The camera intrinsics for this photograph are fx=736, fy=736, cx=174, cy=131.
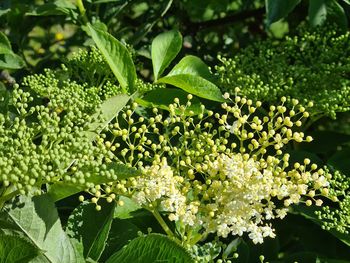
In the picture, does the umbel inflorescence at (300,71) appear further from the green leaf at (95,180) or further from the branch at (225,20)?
the branch at (225,20)

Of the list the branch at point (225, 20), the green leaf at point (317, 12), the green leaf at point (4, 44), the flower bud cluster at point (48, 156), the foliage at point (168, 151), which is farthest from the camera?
the branch at point (225, 20)

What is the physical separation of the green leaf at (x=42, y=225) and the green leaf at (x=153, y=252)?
5.2 inches

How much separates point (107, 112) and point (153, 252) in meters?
0.43

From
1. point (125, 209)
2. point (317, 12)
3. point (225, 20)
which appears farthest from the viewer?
point (225, 20)

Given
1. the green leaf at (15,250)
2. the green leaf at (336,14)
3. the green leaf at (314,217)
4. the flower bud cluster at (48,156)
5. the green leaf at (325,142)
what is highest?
the flower bud cluster at (48,156)

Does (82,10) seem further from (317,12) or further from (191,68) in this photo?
(317,12)

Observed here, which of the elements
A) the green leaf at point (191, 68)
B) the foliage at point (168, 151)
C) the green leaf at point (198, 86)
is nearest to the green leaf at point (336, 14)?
the foliage at point (168, 151)

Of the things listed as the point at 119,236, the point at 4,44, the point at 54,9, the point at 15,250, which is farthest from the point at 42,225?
the point at 54,9

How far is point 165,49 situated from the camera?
2271 mm

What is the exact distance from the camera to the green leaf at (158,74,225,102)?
2076 mm

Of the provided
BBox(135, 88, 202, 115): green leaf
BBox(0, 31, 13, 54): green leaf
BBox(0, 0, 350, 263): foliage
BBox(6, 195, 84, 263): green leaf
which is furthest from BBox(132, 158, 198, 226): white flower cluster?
BBox(0, 31, 13, 54): green leaf

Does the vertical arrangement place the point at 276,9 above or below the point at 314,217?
above

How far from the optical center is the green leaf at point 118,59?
2.09 metres

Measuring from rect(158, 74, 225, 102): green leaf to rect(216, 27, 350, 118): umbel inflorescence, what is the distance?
13 centimetres
